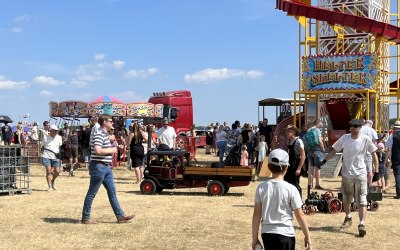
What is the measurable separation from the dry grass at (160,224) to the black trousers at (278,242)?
3.00 meters

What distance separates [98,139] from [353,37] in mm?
18225

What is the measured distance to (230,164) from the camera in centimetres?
1488

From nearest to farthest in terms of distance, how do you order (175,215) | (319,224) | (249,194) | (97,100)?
(319,224), (175,215), (249,194), (97,100)

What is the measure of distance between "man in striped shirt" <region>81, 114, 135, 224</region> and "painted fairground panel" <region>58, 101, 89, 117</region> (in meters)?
18.3

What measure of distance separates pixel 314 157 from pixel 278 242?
9.87 meters

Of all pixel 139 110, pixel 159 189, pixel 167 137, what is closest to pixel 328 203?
pixel 159 189

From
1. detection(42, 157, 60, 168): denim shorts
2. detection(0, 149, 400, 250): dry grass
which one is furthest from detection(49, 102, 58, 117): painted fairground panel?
detection(0, 149, 400, 250): dry grass

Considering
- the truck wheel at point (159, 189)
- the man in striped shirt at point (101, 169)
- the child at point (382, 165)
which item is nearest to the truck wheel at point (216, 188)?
the truck wheel at point (159, 189)

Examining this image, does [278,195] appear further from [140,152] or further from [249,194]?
[140,152]

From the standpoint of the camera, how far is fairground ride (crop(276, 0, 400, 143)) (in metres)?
22.0

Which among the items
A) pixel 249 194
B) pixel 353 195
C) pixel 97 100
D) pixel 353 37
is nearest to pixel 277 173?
pixel 353 195

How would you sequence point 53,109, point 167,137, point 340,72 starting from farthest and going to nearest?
point 53,109 < point 340,72 < point 167,137

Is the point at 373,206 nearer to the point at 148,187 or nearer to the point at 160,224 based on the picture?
the point at 160,224

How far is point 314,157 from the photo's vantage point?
1443 cm
